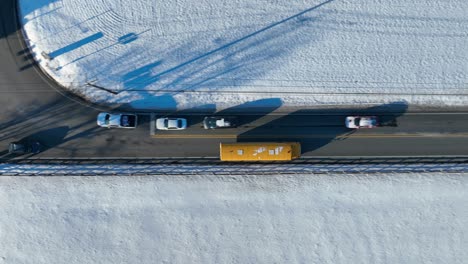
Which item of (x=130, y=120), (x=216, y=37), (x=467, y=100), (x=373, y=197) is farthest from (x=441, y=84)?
(x=130, y=120)

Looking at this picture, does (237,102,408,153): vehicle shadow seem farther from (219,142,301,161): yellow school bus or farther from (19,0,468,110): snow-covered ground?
(219,142,301,161): yellow school bus

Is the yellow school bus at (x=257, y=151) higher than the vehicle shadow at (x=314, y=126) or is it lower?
lower

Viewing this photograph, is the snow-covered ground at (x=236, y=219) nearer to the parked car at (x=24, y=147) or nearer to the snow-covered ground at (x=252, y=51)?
the parked car at (x=24, y=147)

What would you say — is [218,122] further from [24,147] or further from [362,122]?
[24,147]

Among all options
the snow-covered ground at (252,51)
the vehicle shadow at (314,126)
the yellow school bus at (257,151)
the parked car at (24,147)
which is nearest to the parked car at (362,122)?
the vehicle shadow at (314,126)

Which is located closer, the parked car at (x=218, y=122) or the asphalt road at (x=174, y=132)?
the parked car at (x=218, y=122)

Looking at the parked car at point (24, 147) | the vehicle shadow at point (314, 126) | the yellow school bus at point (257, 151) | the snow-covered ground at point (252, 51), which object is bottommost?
the yellow school bus at point (257, 151)

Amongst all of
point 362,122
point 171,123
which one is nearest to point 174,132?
point 171,123
